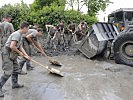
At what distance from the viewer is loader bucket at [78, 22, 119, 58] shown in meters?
11.2

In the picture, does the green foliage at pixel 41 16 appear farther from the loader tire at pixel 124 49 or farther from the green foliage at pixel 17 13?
the loader tire at pixel 124 49

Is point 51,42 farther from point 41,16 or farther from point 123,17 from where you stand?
point 41,16

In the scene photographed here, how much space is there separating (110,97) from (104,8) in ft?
69.1

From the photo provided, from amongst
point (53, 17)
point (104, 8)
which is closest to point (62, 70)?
point (53, 17)

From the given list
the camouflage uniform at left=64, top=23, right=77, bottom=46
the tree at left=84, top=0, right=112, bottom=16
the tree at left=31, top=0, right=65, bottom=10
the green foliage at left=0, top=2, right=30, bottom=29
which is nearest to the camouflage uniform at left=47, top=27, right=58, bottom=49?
the camouflage uniform at left=64, top=23, right=77, bottom=46

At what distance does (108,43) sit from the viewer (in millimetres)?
11578

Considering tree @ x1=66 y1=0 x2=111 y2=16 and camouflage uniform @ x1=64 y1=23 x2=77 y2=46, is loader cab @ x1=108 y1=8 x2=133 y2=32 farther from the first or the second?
tree @ x1=66 y1=0 x2=111 y2=16

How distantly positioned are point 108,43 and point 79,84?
4.46 m

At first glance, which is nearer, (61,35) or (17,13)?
(61,35)

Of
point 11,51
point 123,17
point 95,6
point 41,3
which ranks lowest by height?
point 11,51

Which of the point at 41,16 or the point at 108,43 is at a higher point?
the point at 41,16

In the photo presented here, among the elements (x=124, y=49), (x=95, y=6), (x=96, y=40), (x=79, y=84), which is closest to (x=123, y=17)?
(x=96, y=40)

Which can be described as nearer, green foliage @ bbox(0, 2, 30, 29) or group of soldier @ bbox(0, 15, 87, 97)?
group of soldier @ bbox(0, 15, 87, 97)

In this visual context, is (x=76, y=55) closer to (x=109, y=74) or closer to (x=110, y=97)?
(x=109, y=74)
